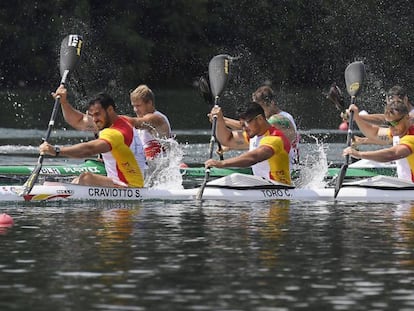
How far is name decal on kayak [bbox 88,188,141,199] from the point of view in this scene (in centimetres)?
1861

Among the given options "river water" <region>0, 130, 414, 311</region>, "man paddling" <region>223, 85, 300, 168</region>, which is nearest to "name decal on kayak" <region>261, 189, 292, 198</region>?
"river water" <region>0, 130, 414, 311</region>

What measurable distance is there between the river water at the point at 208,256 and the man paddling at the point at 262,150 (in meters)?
0.59

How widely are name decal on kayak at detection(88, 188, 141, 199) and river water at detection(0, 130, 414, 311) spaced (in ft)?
0.68

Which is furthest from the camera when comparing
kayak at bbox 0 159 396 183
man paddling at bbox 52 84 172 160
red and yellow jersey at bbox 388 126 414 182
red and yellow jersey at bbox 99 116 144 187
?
kayak at bbox 0 159 396 183

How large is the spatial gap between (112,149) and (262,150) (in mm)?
1975

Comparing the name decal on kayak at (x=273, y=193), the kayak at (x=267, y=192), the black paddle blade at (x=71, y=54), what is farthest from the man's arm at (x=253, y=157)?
the black paddle blade at (x=71, y=54)

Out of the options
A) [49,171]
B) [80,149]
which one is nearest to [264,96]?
[49,171]

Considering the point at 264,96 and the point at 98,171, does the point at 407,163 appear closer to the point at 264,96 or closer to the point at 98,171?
the point at 264,96

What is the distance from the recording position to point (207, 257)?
13.8 metres

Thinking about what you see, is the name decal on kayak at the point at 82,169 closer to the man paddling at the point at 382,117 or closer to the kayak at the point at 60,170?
the kayak at the point at 60,170

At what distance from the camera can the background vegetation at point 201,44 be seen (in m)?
57.4

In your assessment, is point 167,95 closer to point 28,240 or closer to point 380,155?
point 380,155

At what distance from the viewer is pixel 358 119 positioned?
2161 cm

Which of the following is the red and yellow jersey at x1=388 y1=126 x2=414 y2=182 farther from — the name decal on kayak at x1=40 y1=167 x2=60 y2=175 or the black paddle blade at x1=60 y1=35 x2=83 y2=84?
the name decal on kayak at x1=40 y1=167 x2=60 y2=175
